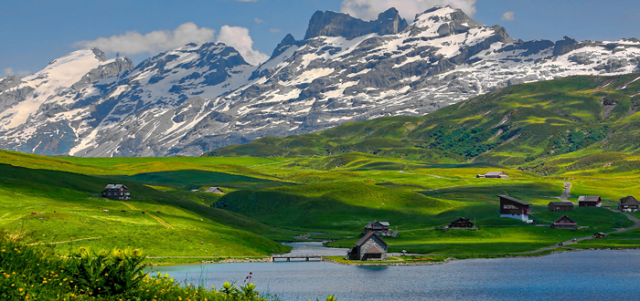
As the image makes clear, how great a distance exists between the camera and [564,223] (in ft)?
566

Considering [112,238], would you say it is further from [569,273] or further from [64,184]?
[569,273]

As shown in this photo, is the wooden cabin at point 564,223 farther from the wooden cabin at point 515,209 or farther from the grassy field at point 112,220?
the grassy field at point 112,220

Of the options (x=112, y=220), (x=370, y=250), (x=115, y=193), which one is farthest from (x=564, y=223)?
(x=115, y=193)

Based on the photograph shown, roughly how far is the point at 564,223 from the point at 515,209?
16.1 metres

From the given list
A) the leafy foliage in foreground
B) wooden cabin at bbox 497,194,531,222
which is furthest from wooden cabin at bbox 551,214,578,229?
the leafy foliage in foreground

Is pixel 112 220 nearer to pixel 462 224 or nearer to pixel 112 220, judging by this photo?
pixel 112 220

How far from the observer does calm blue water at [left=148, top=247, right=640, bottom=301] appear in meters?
84.9

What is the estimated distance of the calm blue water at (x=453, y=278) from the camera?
278 ft

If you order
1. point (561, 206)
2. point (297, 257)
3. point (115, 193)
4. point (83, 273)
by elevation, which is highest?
point (561, 206)

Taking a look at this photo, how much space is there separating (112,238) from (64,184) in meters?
66.0

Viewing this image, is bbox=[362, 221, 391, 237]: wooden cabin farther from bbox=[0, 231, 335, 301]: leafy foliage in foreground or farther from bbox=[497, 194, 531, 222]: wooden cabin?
bbox=[0, 231, 335, 301]: leafy foliage in foreground

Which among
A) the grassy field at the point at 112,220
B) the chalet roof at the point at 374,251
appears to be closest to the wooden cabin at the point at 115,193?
the grassy field at the point at 112,220

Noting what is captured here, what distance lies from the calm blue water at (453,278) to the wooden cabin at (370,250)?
7.89m

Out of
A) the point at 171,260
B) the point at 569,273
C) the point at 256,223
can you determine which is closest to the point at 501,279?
the point at 569,273
